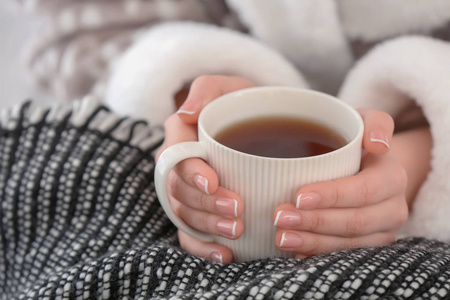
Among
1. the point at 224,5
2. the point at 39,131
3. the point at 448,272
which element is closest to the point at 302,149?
the point at 448,272

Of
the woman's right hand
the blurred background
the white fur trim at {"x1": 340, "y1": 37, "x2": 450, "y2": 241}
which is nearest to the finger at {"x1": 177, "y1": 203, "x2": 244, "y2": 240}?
the woman's right hand

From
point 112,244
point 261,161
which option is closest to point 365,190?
point 261,161

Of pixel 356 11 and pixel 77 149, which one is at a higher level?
pixel 356 11

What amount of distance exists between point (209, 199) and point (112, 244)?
0.44 ft

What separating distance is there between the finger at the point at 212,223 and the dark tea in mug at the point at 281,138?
6 centimetres

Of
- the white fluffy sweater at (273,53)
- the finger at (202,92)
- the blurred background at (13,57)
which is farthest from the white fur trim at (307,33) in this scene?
the blurred background at (13,57)

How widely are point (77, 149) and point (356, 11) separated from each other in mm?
420

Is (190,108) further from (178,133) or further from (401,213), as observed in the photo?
(401,213)

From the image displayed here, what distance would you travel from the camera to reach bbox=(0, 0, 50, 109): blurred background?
85 centimetres

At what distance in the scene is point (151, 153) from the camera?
54 centimetres

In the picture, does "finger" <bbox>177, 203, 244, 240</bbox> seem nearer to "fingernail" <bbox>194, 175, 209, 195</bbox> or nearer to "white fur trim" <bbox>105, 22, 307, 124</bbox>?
"fingernail" <bbox>194, 175, 209, 195</bbox>

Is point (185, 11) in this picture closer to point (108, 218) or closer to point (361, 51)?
point (361, 51)

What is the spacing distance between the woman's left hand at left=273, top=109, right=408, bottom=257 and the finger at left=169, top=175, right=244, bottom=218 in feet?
0.11

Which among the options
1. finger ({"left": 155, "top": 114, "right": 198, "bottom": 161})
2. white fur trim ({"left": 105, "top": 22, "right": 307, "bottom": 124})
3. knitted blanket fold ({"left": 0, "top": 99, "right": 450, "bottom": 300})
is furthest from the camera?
white fur trim ({"left": 105, "top": 22, "right": 307, "bottom": 124})
